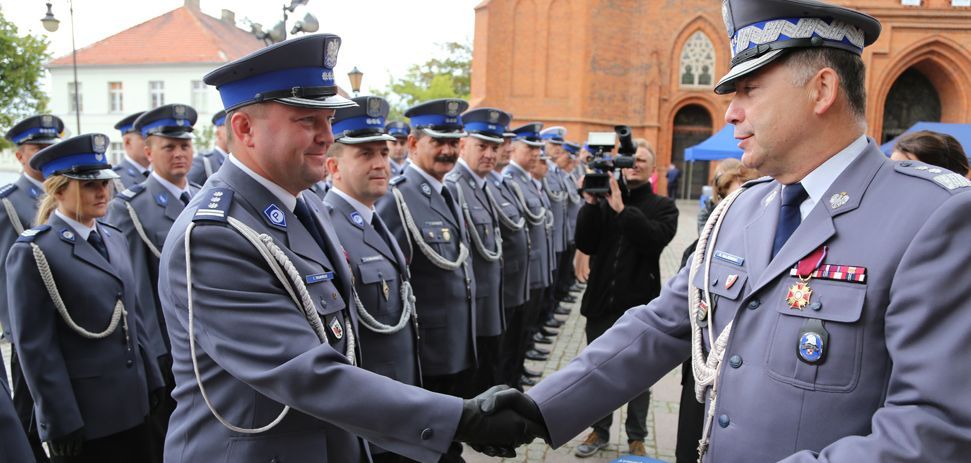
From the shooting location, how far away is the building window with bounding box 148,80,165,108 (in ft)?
126

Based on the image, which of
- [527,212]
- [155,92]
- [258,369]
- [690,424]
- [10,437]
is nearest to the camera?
[258,369]

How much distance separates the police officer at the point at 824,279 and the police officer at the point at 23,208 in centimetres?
366

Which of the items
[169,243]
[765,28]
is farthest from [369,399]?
[765,28]

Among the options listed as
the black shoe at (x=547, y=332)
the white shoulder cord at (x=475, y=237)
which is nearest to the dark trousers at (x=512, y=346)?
the white shoulder cord at (x=475, y=237)

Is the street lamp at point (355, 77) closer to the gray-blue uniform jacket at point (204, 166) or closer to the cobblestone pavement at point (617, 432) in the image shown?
the gray-blue uniform jacket at point (204, 166)

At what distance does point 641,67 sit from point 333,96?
1202 inches

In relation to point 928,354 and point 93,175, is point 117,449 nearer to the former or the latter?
point 93,175

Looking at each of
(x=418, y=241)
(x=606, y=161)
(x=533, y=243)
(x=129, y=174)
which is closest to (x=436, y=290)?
(x=418, y=241)

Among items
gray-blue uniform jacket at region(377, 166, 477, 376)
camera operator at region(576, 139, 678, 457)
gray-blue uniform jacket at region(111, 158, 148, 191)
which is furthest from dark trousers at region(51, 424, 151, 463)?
gray-blue uniform jacket at region(111, 158, 148, 191)

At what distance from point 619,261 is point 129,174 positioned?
5.85 metres

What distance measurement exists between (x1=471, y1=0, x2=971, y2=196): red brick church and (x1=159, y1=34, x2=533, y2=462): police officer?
2717cm

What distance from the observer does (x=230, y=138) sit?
2303 millimetres

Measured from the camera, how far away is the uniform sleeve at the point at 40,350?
3256 millimetres

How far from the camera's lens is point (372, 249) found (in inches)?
145
